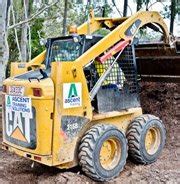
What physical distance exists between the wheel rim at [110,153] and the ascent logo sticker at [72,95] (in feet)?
2.32

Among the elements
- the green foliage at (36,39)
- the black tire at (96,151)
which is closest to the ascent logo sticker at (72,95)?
the black tire at (96,151)

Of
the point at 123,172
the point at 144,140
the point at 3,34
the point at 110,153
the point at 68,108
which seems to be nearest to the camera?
the point at 68,108

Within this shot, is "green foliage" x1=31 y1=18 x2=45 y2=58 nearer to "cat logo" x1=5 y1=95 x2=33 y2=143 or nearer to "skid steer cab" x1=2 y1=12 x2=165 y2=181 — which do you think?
"skid steer cab" x1=2 y1=12 x2=165 y2=181

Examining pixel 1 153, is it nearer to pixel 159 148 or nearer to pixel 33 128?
pixel 33 128

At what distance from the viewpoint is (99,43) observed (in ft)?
16.5

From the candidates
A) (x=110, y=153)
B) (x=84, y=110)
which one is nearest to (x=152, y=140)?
(x=110, y=153)

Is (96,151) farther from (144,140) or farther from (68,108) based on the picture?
(144,140)

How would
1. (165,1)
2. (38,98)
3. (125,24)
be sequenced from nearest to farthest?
1. (38,98)
2. (125,24)
3. (165,1)

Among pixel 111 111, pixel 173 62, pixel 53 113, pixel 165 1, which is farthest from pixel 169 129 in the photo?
pixel 165 1

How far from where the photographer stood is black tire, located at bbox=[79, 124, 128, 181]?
15.6ft

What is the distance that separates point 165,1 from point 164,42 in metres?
10.2

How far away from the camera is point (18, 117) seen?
16.0ft

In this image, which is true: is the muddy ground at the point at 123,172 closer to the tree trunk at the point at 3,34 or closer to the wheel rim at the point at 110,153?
the wheel rim at the point at 110,153

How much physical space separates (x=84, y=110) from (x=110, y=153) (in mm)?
789
